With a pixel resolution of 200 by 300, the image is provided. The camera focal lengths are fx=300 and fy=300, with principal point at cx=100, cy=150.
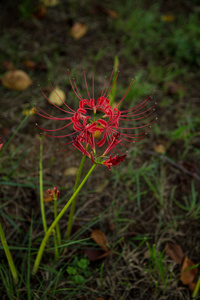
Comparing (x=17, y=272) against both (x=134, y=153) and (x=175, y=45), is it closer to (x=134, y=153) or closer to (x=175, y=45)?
(x=134, y=153)

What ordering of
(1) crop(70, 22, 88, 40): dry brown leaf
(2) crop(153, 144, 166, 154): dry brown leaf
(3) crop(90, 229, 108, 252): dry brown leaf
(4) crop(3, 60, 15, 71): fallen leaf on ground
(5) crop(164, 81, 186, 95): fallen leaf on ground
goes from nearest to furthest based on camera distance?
(3) crop(90, 229, 108, 252): dry brown leaf → (2) crop(153, 144, 166, 154): dry brown leaf → (4) crop(3, 60, 15, 71): fallen leaf on ground → (5) crop(164, 81, 186, 95): fallen leaf on ground → (1) crop(70, 22, 88, 40): dry brown leaf

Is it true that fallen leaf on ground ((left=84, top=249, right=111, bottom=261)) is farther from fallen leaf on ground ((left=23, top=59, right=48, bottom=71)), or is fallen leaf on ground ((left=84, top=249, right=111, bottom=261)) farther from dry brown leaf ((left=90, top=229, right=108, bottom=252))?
fallen leaf on ground ((left=23, top=59, right=48, bottom=71))

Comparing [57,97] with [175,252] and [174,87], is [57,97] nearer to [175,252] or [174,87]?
[174,87]

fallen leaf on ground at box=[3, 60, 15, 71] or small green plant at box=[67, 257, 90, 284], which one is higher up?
fallen leaf on ground at box=[3, 60, 15, 71]

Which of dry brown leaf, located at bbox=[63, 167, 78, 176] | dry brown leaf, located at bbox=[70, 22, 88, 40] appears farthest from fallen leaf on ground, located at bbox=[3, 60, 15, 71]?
dry brown leaf, located at bbox=[63, 167, 78, 176]

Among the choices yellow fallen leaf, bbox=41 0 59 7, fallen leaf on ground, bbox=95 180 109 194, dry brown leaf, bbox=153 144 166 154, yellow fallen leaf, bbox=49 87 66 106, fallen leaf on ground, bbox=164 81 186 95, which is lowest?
fallen leaf on ground, bbox=95 180 109 194

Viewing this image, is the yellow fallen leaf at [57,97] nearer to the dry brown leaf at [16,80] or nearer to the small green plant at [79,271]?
the dry brown leaf at [16,80]
